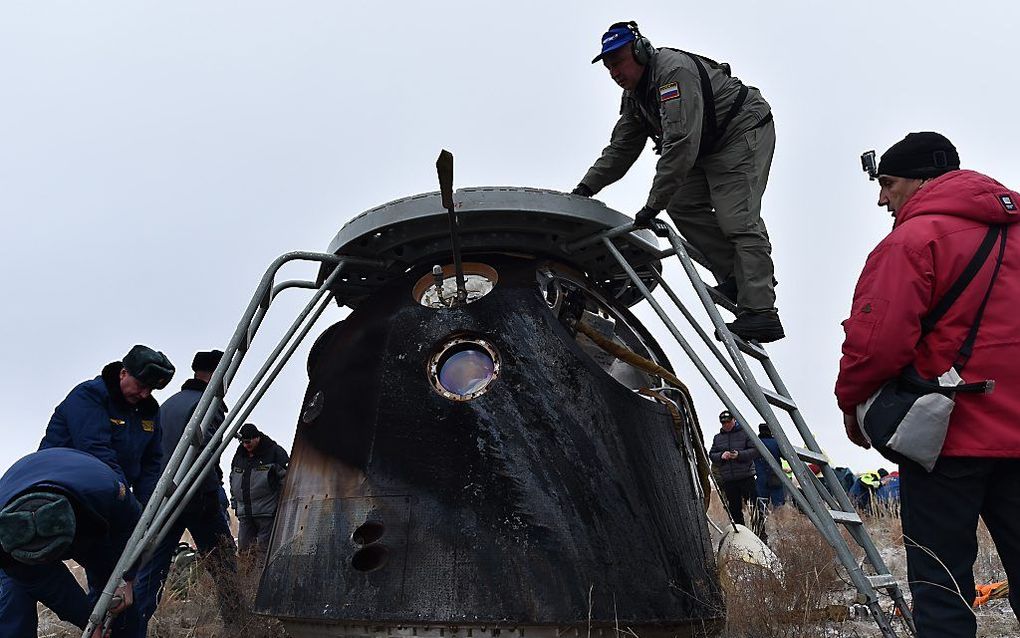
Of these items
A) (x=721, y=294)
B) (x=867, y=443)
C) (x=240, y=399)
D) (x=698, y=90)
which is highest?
(x=698, y=90)

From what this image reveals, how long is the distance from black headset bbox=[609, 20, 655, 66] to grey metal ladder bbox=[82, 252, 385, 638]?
188 cm

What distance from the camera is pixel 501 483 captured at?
12.5 feet

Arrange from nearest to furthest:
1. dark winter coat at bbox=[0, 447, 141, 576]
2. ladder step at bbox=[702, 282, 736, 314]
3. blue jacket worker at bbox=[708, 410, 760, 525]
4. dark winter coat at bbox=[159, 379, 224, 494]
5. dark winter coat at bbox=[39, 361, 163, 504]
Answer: dark winter coat at bbox=[0, 447, 141, 576], ladder step at bbox=[702, 282, 736, 314], dark winter coat at bbox=[39, 361, 163, 504], dark winter coat at bbox=[159, 379, 224, 494], blue jacket worker at bbox=[708, 410, 760, 525]

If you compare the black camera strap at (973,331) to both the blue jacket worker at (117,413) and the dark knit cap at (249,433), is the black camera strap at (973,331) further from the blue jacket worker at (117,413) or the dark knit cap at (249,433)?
the dark knit cap at (249,433)

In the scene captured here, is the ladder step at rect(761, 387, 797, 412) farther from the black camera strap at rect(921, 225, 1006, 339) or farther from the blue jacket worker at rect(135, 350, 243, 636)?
the blue jacket worker at rect(135, 350, 243, 636)

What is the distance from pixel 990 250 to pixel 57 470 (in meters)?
4.22

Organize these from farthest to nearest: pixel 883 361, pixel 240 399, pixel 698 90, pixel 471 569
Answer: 1. pixel 240 399
2. pixel 698 90
3. pixel 471 569
4. pixel 883 361

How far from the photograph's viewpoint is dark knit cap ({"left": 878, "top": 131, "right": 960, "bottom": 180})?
3.16 metres

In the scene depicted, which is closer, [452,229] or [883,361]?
[883,361]

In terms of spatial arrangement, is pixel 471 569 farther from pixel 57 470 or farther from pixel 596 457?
pixel 57 470

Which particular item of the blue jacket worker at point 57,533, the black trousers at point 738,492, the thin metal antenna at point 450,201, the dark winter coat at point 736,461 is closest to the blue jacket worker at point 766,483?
the black trousers at point 738,492

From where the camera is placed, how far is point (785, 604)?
15.0ft

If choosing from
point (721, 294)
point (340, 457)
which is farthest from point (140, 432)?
point (721, 294)

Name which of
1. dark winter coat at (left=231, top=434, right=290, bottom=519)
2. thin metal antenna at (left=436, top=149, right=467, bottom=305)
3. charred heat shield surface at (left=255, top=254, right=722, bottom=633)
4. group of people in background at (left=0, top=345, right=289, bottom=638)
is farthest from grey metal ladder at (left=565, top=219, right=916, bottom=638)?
dark winter coat at (left=231, top=434, right=290, bottom=519)
